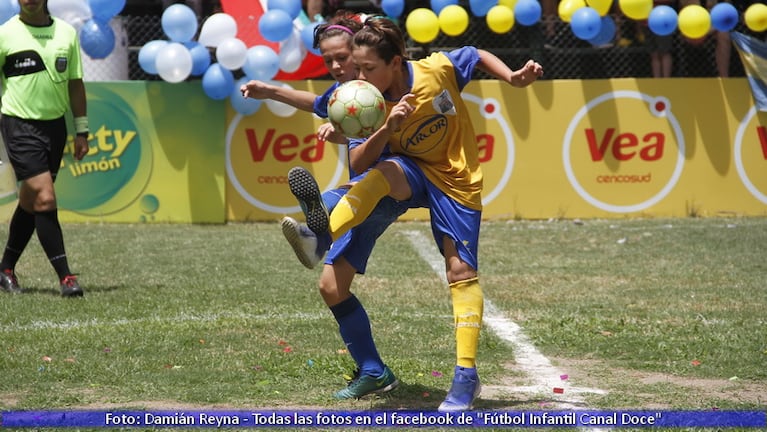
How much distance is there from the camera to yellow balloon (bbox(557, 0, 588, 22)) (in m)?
13.6

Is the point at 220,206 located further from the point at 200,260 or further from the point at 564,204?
the point at 564,204

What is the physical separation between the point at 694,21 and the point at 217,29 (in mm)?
5505

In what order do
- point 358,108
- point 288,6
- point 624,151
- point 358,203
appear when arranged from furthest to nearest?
point 624,151 < point 288,6 < point 358,203 < point 358,108

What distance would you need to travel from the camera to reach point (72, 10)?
41.2ft

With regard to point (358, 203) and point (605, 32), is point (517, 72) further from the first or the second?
point (605, 32)

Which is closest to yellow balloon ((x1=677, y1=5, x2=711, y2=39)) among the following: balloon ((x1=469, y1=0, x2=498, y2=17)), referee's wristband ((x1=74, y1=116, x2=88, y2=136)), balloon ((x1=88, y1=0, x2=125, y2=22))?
balloon ((x1=469, y1=0, x2=498, y2=17))

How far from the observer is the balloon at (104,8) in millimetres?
12688

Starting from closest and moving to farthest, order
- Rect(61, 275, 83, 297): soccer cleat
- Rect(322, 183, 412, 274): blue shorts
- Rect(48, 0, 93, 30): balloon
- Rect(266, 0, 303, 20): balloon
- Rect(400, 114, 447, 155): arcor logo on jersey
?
Rect(400, 114, 447, 155): arcor logo on jersey → Rect(322, 183, 412, 274): blue shorts → Rect(61, 275, 83, 297): soccer cleat → Rect(48, 0, 93, 30): balloon → Rect(266, 0, 303, 20): balloon

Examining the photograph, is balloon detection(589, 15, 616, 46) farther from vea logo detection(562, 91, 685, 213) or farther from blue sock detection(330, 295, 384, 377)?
blue sock detection(330, 295, 384, 377)

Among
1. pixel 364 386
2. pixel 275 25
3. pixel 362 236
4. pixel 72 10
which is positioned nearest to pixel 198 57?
pixel 275 25

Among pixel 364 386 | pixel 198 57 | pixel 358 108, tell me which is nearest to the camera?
pixel 358 108

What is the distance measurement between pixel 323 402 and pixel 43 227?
4.04 meters

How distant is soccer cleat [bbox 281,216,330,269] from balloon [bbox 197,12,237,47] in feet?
26.8

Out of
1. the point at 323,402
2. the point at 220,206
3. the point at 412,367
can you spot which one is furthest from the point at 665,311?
the point at 220,206
